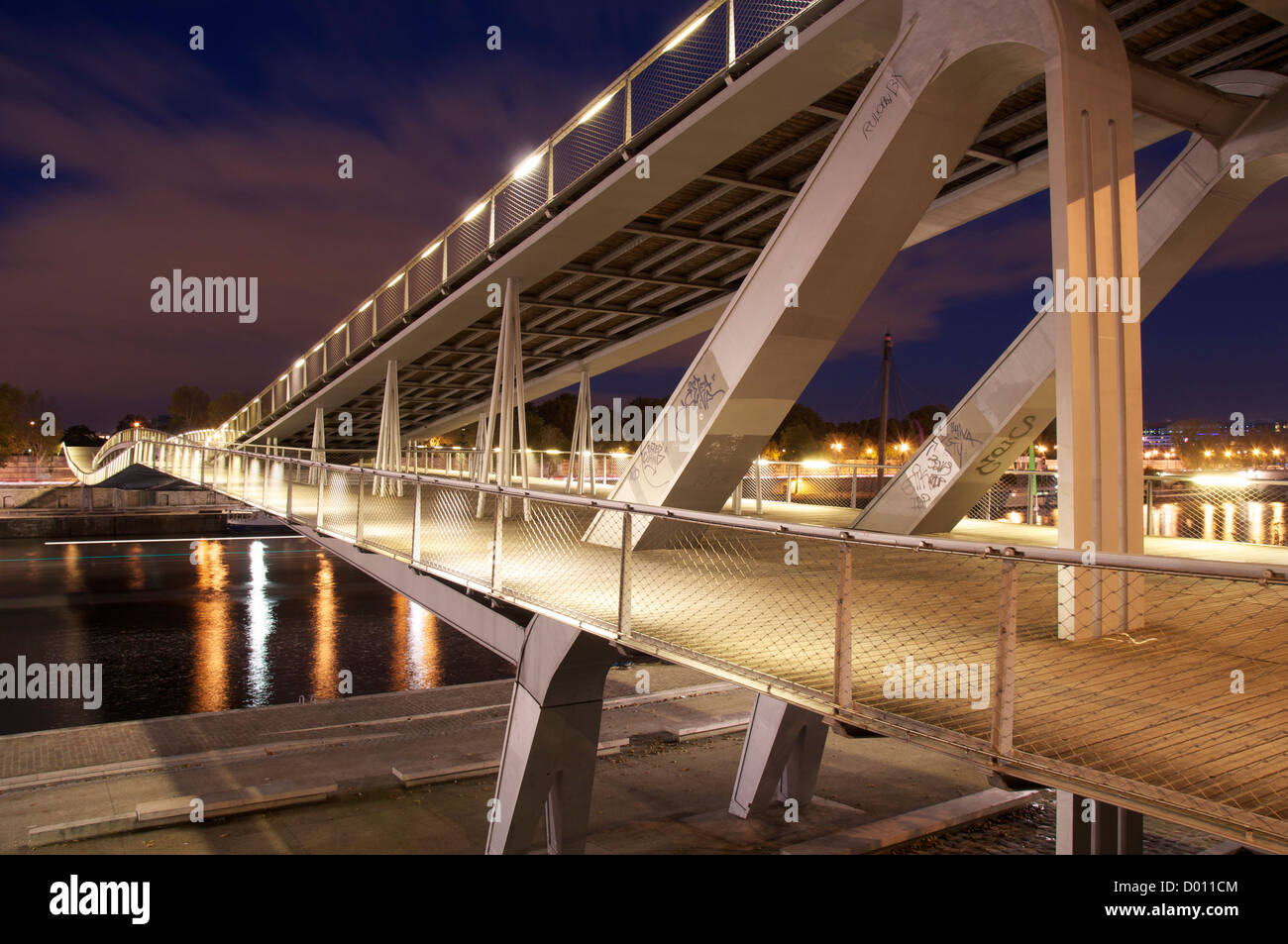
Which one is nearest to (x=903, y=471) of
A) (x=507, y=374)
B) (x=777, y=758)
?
(x=777, y=758)

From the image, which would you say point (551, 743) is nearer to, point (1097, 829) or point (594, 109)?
point (1097, 829)

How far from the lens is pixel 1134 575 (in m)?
5.91

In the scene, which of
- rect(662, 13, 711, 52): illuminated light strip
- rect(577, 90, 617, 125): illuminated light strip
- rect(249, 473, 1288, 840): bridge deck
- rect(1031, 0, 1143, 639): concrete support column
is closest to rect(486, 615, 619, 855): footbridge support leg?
rect(249, 473, 1288, 840): bridge deck

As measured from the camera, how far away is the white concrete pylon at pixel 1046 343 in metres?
8.49

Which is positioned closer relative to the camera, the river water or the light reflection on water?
the river water

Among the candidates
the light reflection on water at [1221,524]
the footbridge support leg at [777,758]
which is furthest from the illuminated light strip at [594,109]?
the light reflection on water at [1221,524]

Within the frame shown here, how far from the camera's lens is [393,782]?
1229 centimetres

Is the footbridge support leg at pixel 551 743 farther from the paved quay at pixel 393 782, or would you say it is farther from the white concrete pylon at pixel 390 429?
the white concrete pylon at pixel 390 429

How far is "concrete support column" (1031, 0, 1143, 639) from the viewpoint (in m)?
5.85

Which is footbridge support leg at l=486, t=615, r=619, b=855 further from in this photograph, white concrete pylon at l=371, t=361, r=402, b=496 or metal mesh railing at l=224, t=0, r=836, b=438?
white concrete pylon at l=371, t=361, r=402, b=496

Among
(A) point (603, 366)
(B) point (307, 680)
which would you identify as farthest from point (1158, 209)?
(B) point (307, 680)

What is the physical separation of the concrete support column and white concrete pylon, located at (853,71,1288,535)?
2373mm

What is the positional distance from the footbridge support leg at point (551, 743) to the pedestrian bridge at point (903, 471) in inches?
1.7
